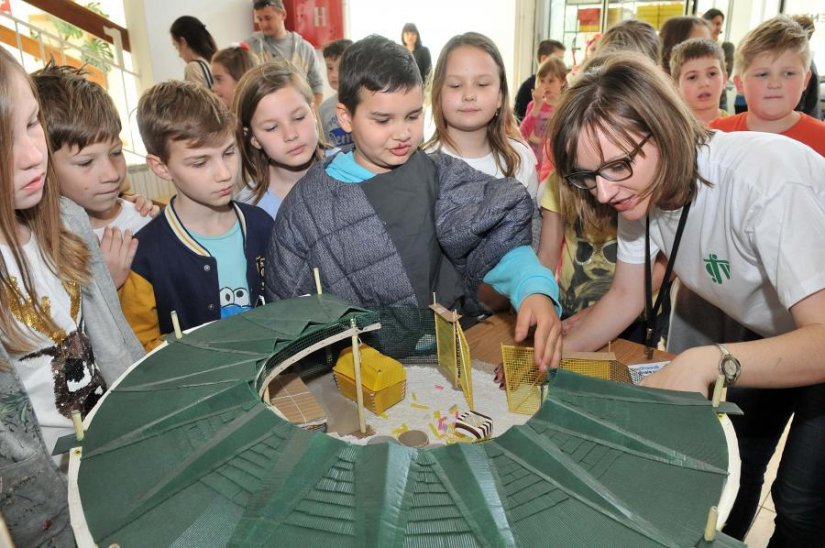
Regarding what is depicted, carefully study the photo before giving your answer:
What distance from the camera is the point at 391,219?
1731 mm

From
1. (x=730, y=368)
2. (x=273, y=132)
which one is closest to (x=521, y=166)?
(x=273, y=132)

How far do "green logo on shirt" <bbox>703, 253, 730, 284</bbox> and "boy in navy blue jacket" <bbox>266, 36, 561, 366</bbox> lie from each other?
44cm

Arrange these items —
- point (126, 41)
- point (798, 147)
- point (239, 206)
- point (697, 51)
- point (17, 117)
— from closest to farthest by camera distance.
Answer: point (17, 117) → point (798, 147) → point (239, 206) → point (697, 51) → point (126, 41)

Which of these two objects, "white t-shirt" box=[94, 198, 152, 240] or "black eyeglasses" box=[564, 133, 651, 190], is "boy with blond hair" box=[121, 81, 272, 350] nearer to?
"white t-shirt" box=[94, 198, 152, 240]

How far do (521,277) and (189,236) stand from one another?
3.61 ft

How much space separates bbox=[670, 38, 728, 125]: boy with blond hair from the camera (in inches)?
118

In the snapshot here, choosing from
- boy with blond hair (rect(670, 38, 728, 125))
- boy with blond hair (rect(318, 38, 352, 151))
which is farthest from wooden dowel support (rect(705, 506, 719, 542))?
boy with blond hair (rect(670, 38, 728, 125))

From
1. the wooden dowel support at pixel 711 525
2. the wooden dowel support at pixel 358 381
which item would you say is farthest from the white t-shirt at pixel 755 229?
the wooden dowel support at pixel 358 381

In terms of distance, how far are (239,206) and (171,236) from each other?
0.28m

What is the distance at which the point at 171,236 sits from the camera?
1.95m

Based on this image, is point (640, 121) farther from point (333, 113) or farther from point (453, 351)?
point (333, 113)

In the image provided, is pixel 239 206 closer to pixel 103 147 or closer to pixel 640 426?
pixel 103 147

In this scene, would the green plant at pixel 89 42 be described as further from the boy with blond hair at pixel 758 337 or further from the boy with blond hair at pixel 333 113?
the boy with blond hair at pixel 758 337

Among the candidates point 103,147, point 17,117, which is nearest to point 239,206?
point 103,147
